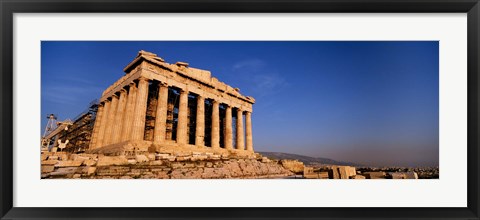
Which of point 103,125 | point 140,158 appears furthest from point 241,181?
point 103,125

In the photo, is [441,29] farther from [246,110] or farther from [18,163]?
[246,110]

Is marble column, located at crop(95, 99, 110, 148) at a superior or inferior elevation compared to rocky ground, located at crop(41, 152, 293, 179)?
superior

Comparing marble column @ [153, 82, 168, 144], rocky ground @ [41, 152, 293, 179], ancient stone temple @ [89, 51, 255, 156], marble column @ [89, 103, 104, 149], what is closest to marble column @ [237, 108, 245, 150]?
Result: ancient stone temple @ [89, 51, 255, 156]

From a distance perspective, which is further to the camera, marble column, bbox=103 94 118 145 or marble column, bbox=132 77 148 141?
marble column, bbox=103 94 118 145

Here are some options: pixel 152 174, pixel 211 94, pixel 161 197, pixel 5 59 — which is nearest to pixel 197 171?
pixel 152 174

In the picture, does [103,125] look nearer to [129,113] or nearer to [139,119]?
[129,113]

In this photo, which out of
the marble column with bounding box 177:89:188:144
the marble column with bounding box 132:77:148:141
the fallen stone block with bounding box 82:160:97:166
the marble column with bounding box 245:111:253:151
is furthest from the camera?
the marble column with bounding box 245:111:253:151

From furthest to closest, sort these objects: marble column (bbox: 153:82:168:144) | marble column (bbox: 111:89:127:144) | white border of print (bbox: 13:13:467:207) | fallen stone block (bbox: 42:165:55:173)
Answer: marble column (bbox: 111:89:127:144)
marble column (bbox: 153:82:168:144)
fallen stone block (bbox: 42:165:55:173)
white border of print (bbox: 13:13:467:207)

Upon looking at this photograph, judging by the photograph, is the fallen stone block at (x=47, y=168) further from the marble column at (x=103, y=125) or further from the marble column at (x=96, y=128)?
the marble column at (x=96, y=128)

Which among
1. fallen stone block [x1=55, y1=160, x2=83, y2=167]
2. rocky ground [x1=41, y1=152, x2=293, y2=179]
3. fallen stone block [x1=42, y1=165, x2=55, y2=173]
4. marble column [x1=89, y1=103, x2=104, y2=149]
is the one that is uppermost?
marble column [x1=89, y1=103, x2=104, y2=149]

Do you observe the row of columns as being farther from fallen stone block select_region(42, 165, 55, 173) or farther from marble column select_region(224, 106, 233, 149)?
fallen stone block select_region(42, 165, 55, 173)
